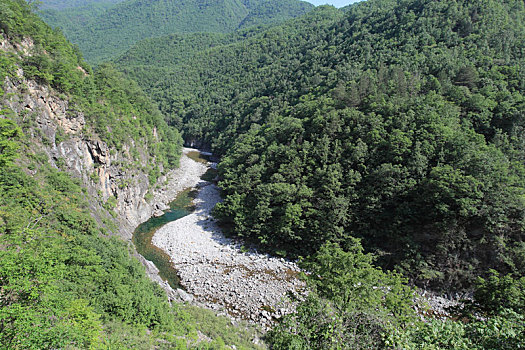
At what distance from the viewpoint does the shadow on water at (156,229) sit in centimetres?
2932

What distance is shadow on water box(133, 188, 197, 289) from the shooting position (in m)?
29.3

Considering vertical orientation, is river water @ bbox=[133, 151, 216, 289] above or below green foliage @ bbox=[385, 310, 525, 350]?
below

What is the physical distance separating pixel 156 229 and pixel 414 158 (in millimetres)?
34958

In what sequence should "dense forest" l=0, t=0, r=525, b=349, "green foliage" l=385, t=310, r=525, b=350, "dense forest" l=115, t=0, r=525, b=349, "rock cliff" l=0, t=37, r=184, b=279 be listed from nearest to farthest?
"green foliage" l=385, t=310, r=525, b=350, "dense forest" l=0, t=0, r=525, b=349, "dense forest" l=115, t=0, r=525, b=349, "rock cliff" l=0, t=37, r=184, b=279

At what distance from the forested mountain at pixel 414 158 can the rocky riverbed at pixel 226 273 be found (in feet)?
10.4

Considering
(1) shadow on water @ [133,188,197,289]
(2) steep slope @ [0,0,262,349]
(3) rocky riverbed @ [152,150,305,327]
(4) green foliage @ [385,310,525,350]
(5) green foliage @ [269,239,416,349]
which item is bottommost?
(3) rocky riverbed @ [152,150,305,327]

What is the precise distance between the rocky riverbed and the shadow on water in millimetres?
792

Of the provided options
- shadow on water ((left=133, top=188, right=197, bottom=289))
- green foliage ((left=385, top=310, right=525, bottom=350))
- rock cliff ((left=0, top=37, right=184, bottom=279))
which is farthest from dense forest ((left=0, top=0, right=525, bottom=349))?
shadow on water ((left=133, top=188, right=197, bottom=289))

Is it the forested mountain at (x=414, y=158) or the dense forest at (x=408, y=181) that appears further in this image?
the forested mountain at (x=414, y=158)

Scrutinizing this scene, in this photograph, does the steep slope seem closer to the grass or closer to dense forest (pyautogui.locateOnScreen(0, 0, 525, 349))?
dense forest (pyautogui.locateOnScreen(0, 0, 525, 349))

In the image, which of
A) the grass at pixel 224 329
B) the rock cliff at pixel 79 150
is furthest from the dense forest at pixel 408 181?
the rock cliff at pixel 79 150

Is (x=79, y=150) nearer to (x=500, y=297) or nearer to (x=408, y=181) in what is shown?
(x=500, y=297)

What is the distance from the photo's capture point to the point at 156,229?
3762cm

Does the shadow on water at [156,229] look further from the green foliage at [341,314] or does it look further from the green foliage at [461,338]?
the green foliage at [461,338]
